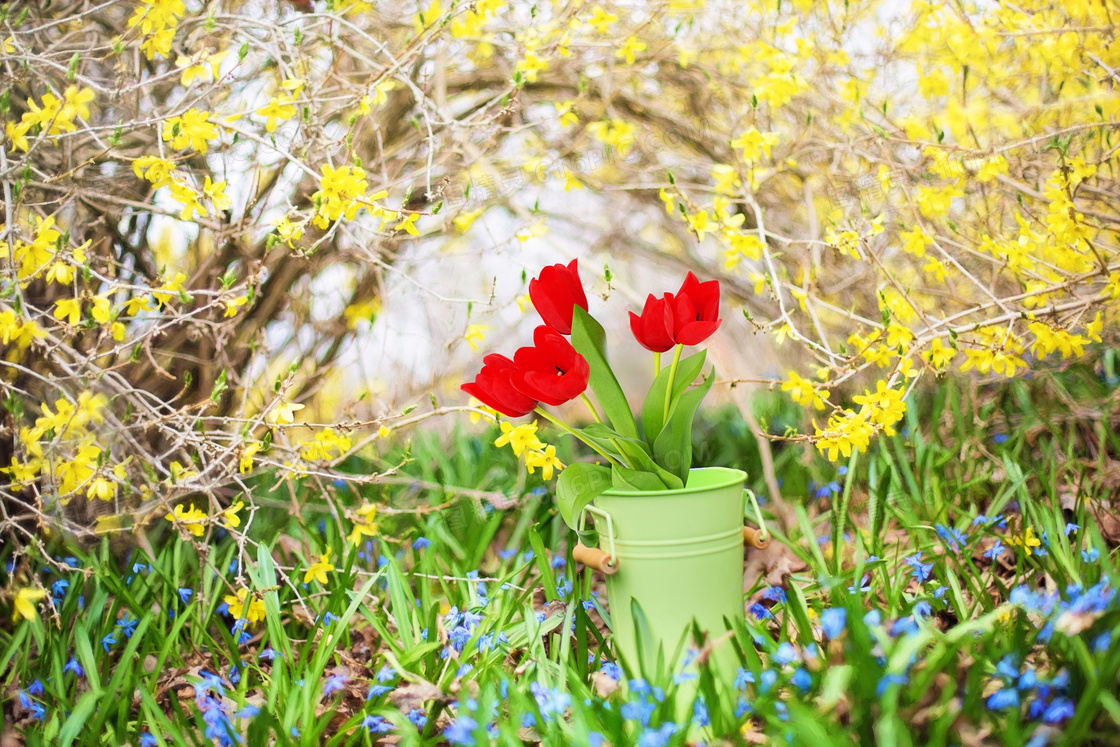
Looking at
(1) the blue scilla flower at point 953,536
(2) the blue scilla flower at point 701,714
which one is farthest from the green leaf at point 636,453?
(1) the blue scilla flower at point 953,536

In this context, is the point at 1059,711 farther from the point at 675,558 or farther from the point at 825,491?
the point at 825,491

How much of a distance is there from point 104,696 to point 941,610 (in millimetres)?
1498

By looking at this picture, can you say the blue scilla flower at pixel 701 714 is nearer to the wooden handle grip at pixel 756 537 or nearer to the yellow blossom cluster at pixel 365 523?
the wooden handle grip at pixel 756 537

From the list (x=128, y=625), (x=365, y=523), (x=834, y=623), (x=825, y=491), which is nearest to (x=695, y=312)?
(x=834, y=623)

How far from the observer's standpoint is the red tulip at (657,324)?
125 centimetres

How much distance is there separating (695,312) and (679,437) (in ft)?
0.69

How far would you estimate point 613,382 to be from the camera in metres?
1.32

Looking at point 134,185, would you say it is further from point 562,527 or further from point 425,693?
point 425,693

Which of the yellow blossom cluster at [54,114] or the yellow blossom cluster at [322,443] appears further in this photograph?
the yellow blossom cluster at [322,443]

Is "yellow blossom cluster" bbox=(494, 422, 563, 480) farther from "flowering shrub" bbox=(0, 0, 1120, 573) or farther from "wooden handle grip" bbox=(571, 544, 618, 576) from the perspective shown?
"wooden handle grip" bbox=(571, 544, 618, 576)

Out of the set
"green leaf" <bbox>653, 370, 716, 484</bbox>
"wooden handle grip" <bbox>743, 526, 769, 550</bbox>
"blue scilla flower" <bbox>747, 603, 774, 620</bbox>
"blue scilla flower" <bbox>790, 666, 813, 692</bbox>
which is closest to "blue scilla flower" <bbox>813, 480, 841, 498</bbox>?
"blue scilla flower" <bbox>747, 603, 774, 620</bbox>

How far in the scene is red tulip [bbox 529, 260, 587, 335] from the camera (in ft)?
4.32

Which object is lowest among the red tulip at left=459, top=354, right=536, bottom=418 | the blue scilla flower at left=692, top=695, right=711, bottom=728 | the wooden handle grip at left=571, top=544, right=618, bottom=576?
the blue scilla flower at left=692, top=695, right=711, bottom=728

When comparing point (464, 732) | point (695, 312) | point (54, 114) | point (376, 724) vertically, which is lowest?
point (376, 724)
